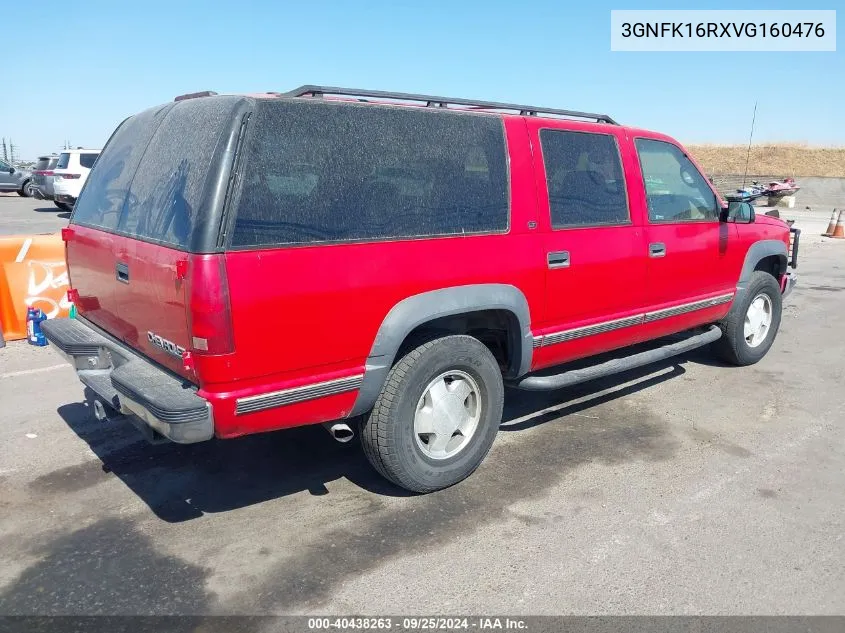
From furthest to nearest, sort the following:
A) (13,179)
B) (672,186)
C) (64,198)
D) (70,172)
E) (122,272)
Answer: (13,179) < (64,198) < (70,172) < (672,186) < (122,272)

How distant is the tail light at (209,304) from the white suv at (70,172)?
1847cm

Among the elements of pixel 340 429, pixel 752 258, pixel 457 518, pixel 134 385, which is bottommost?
pixel 457 518

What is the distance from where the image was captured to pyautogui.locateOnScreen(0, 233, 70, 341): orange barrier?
6711 mm

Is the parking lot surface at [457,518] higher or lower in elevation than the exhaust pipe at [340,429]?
lower

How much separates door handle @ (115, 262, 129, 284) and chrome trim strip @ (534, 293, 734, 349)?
227 cm

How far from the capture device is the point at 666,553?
10.5 ft

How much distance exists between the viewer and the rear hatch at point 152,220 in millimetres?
2934

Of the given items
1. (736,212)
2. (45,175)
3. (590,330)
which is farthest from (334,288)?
(45,175)

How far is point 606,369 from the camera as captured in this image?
455 cm

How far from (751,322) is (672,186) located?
182 centimetres

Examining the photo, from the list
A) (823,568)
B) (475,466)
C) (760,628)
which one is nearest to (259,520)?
(475,466)

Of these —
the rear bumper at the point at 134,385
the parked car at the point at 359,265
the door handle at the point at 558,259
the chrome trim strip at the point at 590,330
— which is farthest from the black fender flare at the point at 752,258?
the rear bumper at the point at 134,385

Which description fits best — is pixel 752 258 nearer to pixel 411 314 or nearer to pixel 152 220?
pixel 411 314

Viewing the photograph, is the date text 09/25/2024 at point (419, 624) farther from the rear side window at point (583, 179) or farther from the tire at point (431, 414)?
the rear side window at point (583, 179)
